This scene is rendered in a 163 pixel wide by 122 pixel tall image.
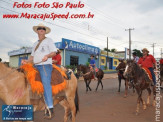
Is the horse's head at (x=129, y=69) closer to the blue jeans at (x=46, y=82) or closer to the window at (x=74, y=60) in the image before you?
the blue jeans at (x=46, y=82)

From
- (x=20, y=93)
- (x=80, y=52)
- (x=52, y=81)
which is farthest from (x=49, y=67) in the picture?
(x=80, y=52)

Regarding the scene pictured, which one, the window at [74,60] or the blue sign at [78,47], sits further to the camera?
the window at [74,60]

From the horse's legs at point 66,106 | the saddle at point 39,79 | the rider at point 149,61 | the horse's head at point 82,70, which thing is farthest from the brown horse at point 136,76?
the horse's head at point 82,70

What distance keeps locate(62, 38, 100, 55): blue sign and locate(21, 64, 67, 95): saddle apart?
2067 cm

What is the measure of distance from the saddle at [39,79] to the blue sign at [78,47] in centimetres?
2067

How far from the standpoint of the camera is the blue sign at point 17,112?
313 centimetres

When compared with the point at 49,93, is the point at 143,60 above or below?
above

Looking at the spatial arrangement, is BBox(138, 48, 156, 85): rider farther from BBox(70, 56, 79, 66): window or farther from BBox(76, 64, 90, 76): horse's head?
BBox(70, 56, 79, 66): window

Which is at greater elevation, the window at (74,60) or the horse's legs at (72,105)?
the window at (74,60)

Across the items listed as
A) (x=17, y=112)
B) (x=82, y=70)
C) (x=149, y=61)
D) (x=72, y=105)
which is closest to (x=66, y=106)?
(x=72, y=105)

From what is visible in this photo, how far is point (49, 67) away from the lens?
3.63 meters

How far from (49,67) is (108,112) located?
12.1ft

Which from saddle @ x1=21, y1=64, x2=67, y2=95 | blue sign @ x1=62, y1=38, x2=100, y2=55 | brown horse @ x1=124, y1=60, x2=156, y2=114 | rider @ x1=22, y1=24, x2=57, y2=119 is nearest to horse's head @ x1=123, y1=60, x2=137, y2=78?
brown horse @ x1=124, y1=60, x2=156, y2=114

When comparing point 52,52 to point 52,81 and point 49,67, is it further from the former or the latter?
point 52,81
